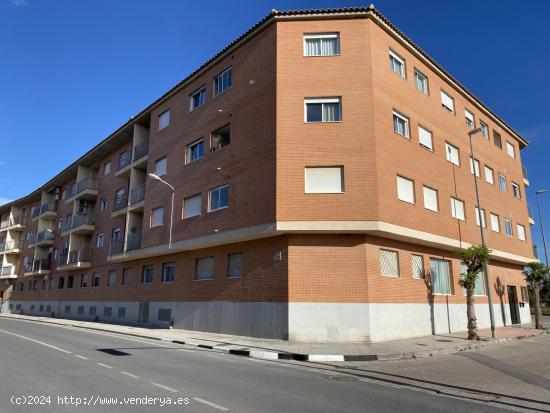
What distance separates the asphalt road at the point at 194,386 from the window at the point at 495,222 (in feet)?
66.2

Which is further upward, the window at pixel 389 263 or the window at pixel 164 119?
the window at pixel 164 119

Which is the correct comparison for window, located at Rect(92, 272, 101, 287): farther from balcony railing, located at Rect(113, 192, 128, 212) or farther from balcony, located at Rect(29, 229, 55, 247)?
balcony, located at Rect(29, 229, 55, 247)

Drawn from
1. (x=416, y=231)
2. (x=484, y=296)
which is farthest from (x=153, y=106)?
(x=484, y=296)

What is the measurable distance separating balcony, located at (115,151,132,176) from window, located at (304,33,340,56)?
16616mm

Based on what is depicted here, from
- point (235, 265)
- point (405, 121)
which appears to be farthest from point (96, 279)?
point (405, 121)

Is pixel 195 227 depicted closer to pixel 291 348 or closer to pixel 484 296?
pixel 291 348

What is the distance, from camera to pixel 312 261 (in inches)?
642

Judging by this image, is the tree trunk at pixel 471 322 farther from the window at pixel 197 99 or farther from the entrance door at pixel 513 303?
the window at pixel 197 99

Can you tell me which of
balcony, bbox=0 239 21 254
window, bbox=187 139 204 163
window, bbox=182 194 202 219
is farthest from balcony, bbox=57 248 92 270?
balcony, bbox=0 239 21 254

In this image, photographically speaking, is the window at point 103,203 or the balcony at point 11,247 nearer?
the window at point 103,203

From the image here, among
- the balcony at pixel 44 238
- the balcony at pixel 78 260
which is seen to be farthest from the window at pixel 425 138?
the balcony at pixel 44 238

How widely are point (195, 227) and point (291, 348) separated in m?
9.50

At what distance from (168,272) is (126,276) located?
629cm

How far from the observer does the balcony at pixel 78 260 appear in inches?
1329
